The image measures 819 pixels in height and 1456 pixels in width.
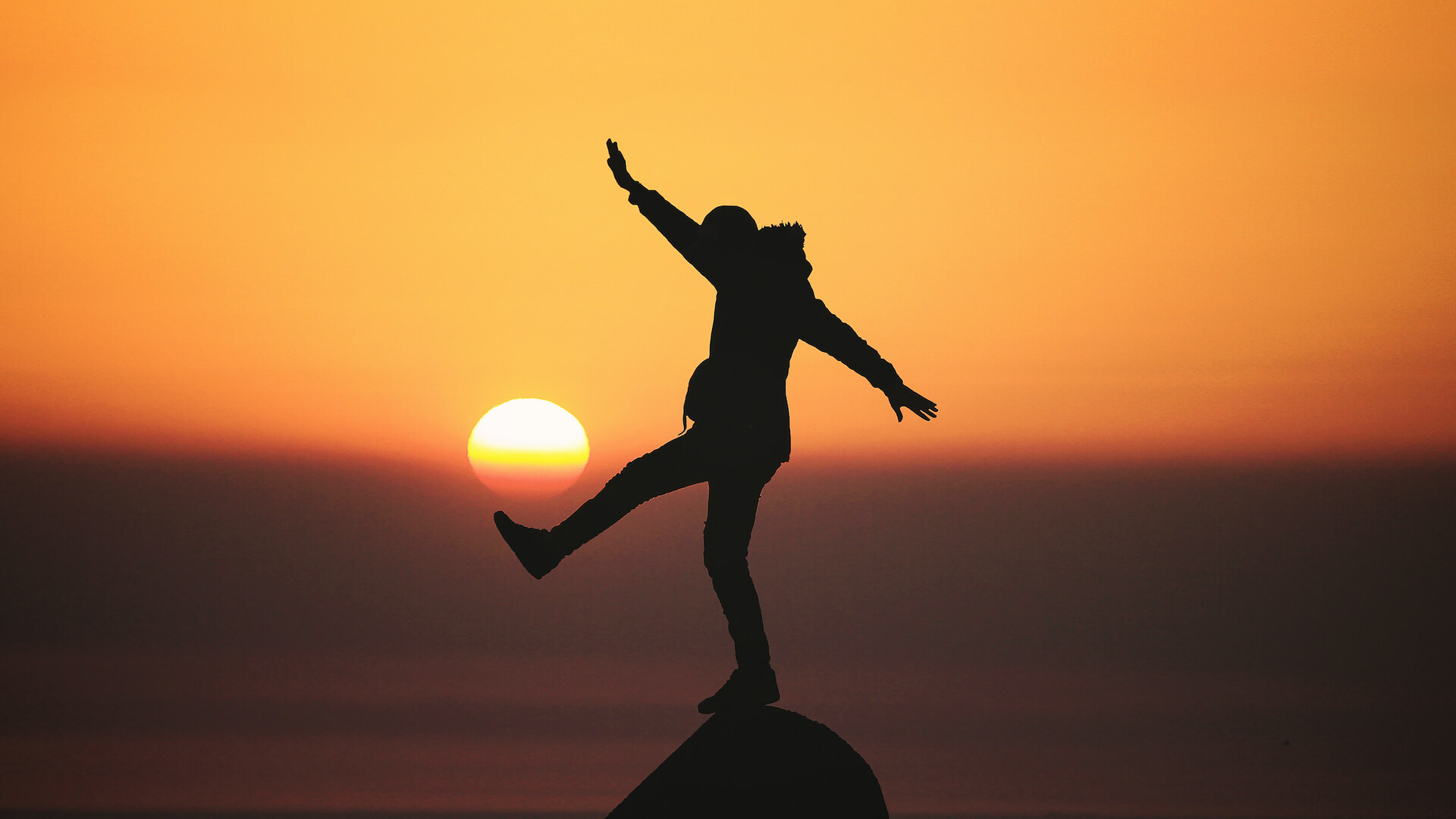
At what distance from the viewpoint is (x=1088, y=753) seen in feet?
495

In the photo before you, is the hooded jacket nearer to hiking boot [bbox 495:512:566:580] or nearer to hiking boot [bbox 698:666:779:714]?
hiking boot [bbox 495:512:566:580]

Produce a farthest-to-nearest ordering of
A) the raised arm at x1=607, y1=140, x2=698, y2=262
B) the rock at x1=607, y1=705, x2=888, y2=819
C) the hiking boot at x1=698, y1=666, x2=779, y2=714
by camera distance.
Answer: the rock at x1=607, y1=705, x2=888, y2=819 < the hiking boot at x1=698, y1=666, x2=779, y2=714 < the raised arm at x1=607, y1=140, x2=698, y2=262

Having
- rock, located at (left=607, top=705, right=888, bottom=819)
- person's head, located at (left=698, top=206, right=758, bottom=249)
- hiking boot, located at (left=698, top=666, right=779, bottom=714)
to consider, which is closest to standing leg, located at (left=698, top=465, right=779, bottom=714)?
hiking boot, located at (left=698, top=666, right=779, bottom=714)

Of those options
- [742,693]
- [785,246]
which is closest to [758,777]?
[742,693]

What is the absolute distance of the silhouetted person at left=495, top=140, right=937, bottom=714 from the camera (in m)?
7.09

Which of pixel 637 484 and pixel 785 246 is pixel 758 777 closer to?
pixel 637 484

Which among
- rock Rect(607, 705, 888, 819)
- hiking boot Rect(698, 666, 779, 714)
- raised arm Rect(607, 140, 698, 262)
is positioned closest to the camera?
raised arm Rect(607, 140, 698, 262)

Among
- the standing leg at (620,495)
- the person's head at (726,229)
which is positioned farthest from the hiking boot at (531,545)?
the person's head at (726,229)

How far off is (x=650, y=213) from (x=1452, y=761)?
175144 mm

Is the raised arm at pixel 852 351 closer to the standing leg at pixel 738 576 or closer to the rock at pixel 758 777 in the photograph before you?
the standing leg at pixel 738 576

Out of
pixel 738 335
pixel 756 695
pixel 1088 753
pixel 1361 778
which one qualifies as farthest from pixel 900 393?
pixel 1361 778

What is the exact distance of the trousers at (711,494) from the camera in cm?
720

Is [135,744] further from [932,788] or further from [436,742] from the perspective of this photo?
[932,788]

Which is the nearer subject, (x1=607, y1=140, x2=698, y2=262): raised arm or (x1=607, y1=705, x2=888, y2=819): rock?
(x1=607, y1=140, x2=698, y2=262): raised arm
